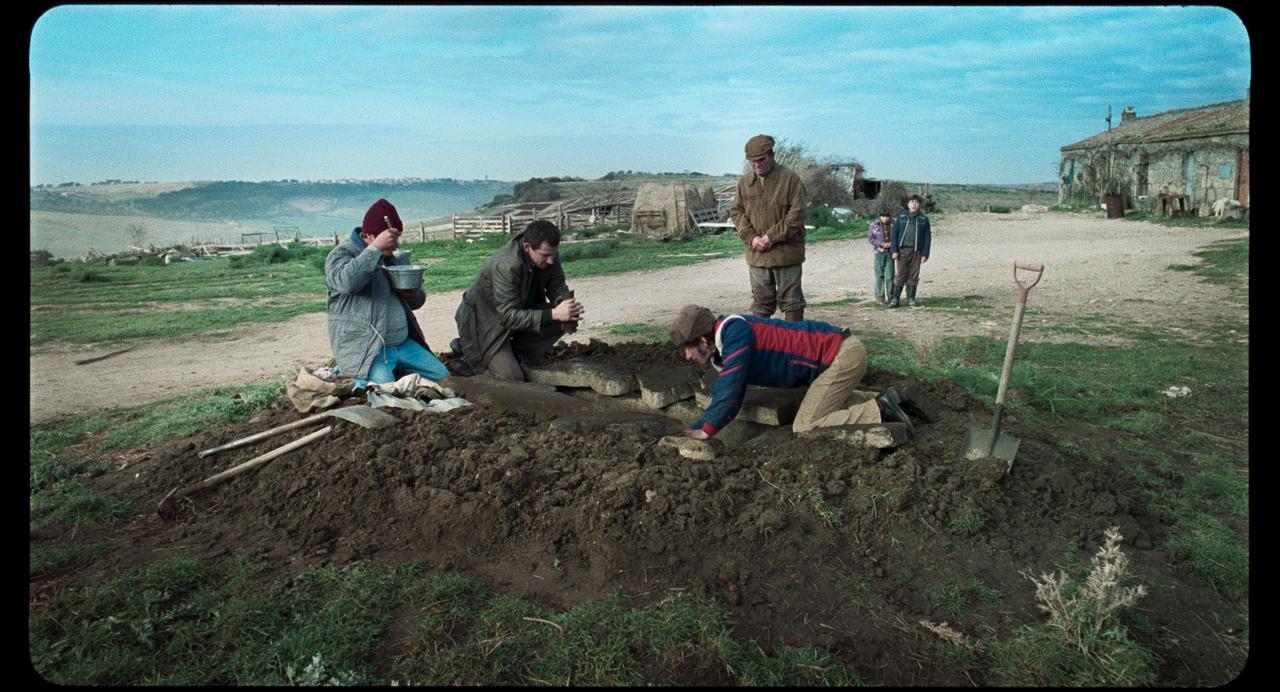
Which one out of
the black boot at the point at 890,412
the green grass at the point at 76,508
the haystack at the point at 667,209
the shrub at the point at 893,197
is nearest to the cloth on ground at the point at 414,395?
the green grass at the point at 76,508

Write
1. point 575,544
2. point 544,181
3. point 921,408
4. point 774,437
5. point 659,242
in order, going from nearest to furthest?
1. point 575,544
2. point 774,437
3. point 921,408
4. point 659,242
5. point 544,181

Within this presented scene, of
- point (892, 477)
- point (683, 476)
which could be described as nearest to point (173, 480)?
point (683, 476)

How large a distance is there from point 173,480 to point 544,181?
42.5 meters

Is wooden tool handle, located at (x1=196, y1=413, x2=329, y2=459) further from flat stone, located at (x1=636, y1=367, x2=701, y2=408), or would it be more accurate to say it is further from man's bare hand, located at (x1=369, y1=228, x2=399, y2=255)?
flat stone, located at (x1=636, y1=367, x2=701, y2=408)

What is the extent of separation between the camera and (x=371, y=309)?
5.71 metres

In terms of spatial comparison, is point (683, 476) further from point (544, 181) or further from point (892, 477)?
point (544, 181)

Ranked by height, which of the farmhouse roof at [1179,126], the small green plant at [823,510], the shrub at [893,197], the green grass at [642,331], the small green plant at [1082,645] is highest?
the farmhouse roof at [1179,126]

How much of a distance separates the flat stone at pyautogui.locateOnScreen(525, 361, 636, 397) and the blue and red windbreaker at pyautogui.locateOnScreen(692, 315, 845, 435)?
1.06 metres

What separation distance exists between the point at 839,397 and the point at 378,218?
3472mm

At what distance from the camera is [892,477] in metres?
3.91

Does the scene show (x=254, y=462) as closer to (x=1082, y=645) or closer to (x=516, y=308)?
(x=516, y=308)

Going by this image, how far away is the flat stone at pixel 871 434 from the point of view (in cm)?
423

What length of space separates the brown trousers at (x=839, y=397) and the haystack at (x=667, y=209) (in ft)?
69.0

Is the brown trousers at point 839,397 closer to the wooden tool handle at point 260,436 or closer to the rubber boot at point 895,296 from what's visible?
the wooden tool handle at point 260,436
